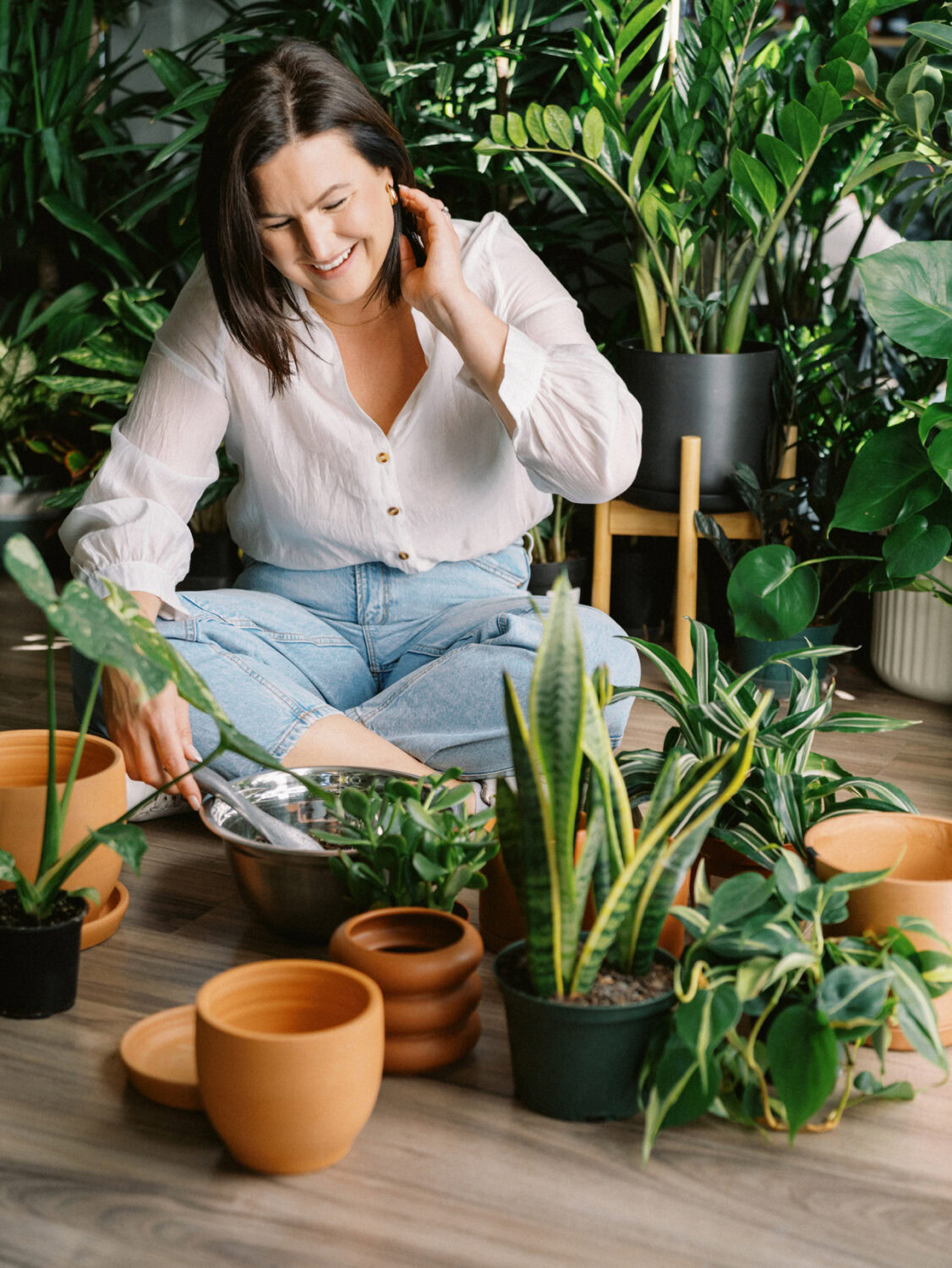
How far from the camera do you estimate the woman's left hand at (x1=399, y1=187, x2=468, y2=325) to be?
167 centimetres

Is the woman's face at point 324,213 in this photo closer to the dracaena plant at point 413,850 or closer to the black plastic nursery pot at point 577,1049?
the dracaena plant at point 413,850

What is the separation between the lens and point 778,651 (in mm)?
2566

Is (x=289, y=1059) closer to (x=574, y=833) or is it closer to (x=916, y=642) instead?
(x=574, y=833)

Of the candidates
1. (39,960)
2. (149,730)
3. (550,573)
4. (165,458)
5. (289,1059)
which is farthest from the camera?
(550,573)

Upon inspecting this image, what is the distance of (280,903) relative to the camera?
1287 millimetres

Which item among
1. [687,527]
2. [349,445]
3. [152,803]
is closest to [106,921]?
[152,803]

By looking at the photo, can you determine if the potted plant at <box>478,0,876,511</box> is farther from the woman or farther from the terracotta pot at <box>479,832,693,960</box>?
the terracotta pot at <box>479,832,693,960</box>

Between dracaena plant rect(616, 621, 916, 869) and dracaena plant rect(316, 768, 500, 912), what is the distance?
21 centimetres

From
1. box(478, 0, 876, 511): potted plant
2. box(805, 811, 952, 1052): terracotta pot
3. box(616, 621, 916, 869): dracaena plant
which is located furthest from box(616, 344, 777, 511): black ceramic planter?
box(805, 811, 952, 1052): terracotta pot

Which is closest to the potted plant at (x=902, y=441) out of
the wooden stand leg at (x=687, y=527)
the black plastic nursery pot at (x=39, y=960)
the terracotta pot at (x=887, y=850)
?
the wooden stand leg at (x=687, y=527)

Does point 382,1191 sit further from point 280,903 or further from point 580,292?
point 580,292

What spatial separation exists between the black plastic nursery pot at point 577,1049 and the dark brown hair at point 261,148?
1015 millimetres

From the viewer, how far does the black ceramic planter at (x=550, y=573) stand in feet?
9.43

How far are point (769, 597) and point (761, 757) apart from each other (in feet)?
3.24
